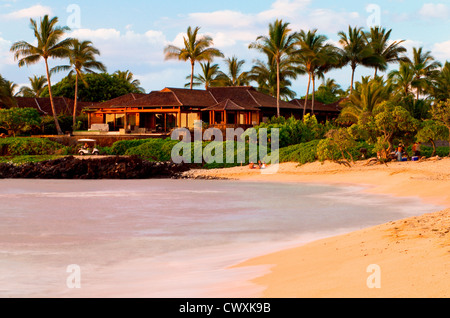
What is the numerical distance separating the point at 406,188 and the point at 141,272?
42.7 ft

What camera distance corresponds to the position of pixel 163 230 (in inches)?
501

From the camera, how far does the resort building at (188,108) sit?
44625 mm

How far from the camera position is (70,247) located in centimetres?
1051

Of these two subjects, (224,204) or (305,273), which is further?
(224,204)

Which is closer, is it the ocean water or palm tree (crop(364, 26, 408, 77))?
the ocean water

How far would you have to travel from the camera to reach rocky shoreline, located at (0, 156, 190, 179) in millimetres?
28188

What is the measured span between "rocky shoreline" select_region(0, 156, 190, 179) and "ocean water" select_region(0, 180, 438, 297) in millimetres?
4095

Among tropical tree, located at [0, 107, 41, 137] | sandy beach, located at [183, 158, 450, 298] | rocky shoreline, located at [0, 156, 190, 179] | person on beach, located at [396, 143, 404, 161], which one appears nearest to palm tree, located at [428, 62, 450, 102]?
person on beach, located at [396, 143, 404, 161]

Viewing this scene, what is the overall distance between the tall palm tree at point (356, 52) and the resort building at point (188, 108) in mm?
8188

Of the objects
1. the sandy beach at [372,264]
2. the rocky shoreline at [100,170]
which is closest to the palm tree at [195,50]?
the rocky shoreline at [100,170]

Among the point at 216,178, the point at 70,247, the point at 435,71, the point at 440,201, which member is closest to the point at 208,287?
the point at 70,247

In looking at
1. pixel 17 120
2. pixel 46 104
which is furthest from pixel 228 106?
pixel 46 104

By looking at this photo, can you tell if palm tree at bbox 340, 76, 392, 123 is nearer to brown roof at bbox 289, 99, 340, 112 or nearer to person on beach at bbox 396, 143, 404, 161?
person on beach at bbox 396, 143, 404, 161
